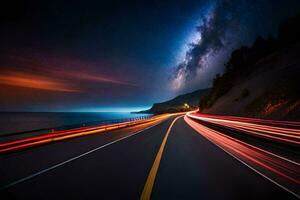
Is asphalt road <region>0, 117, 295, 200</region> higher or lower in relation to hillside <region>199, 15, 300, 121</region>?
lower

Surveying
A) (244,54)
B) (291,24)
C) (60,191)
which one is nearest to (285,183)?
(60,191)

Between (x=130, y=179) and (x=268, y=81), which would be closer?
(x=130, y=179)

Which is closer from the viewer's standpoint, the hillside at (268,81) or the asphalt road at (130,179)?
the asphalt road at (130,179)

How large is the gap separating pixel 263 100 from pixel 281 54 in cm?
3624

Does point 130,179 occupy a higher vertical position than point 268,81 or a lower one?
lower

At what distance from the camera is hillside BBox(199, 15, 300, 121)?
97.4 feet

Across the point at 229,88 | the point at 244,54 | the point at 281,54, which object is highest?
the point at 244,54

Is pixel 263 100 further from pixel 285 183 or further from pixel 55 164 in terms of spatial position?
pixel 55 164

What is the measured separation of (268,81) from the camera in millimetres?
45219

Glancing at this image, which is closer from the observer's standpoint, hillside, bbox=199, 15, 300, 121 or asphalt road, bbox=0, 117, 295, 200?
asphalt road, bbox=0, 117, 295, 200

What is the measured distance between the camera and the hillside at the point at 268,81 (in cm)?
2968

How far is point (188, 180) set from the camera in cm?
569

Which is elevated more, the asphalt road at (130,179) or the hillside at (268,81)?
the hillside at (268,81)

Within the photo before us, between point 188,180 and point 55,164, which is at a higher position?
point 55,164
